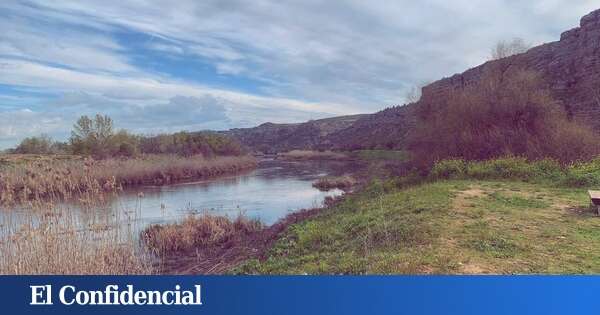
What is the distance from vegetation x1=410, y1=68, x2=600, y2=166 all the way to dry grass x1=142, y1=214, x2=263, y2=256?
1197 centimetres

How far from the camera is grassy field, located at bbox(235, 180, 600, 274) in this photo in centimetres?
589

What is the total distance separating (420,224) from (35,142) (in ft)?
126

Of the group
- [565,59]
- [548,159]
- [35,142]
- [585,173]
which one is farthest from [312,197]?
[565,59]

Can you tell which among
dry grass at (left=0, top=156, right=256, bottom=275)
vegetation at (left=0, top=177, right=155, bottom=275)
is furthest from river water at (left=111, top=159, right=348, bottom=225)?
vegetation at (left=0, top=177, right=155, bottom=275)

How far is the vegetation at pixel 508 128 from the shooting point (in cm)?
1920

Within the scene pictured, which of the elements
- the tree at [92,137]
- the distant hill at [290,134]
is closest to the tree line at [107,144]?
the tree at [92,137]

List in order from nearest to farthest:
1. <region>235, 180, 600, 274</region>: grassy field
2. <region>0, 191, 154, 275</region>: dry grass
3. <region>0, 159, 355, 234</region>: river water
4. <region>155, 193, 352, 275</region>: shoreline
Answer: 1. <region>235, 180, 600, 274</region>: grassy field
2. <region>0, 191, 154, 275</region>: dry grass
3. <region>0, 159, 355, 234</region>: river water
4. <region>155, 193, 352, 275</region>: shoreline

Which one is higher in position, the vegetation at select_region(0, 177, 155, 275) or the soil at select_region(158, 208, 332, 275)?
the vegetation at select_region(0, 177, 155, 275)

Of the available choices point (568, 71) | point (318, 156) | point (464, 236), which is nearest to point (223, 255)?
point (464, 236)

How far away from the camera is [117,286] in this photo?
4312mm

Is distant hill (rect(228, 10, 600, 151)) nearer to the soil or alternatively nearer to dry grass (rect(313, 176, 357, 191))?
dry grass (rect(313, 176, 357, 191))

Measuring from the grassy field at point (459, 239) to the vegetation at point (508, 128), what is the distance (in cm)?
714

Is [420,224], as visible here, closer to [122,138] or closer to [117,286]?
[117,286]

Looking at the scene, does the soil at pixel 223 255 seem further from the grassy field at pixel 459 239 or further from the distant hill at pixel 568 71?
the distant hill at pixel 568 71
